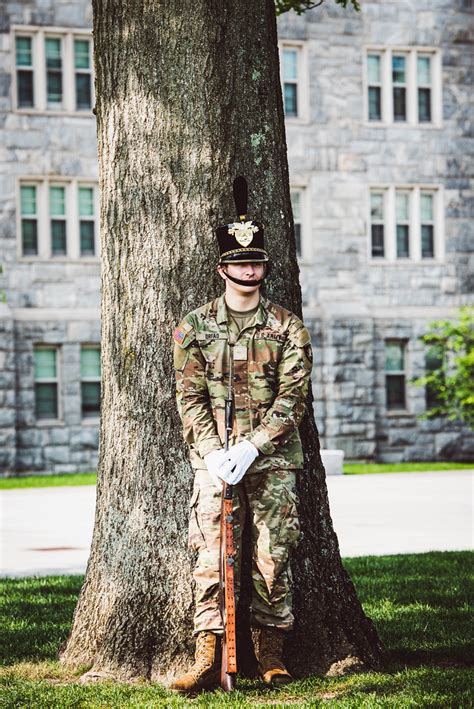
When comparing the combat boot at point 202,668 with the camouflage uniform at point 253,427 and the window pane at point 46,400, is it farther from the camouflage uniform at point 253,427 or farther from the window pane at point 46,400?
the window pane at point 46,400

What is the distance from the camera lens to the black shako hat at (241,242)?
21.3ft

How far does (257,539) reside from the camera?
638 centimetres

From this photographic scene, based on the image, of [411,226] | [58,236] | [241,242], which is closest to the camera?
[241,242]

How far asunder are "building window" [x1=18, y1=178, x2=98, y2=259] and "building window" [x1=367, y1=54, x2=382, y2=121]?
660 cm

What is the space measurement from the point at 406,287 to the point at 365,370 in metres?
2.25

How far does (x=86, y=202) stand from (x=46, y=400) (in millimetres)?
4105

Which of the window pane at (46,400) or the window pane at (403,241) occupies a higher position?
the window pane at (403,241)

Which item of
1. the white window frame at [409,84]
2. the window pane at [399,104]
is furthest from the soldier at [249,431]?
the window pane at [399,104]

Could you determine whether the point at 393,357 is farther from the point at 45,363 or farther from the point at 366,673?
the point at 366,673

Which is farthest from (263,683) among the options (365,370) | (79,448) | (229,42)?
(365,370)

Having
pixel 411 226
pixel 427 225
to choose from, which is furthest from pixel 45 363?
pixel 427 225

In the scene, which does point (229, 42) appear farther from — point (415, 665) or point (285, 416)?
point (415, 665)

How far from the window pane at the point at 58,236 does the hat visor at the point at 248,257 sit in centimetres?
2158

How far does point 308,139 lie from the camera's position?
29.4 metres
